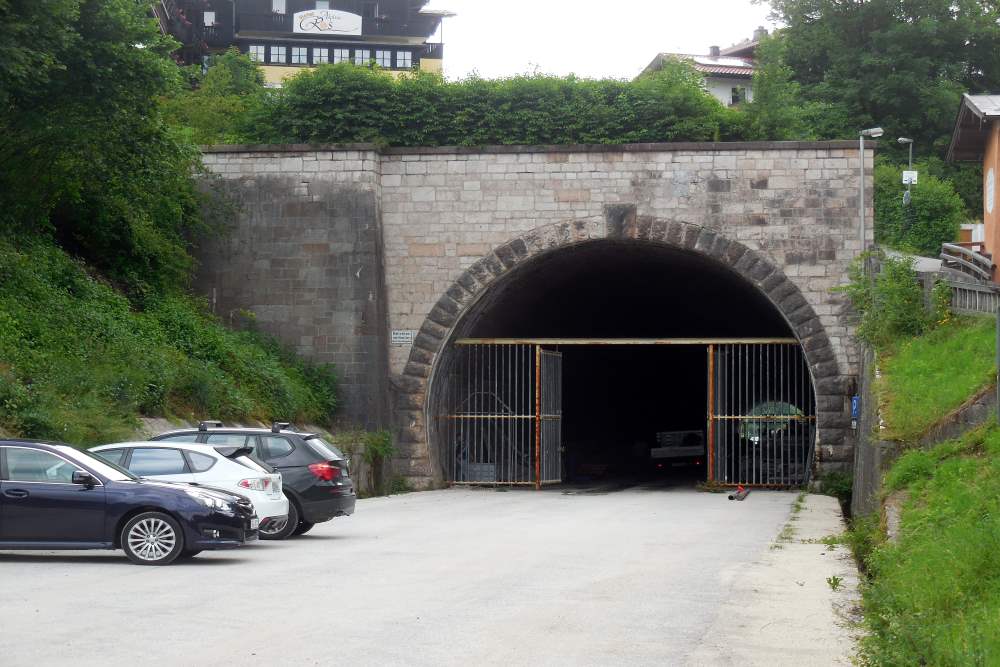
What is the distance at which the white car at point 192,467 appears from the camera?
14.3 m

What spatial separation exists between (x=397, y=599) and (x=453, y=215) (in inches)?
693

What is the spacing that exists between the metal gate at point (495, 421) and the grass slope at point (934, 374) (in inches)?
356

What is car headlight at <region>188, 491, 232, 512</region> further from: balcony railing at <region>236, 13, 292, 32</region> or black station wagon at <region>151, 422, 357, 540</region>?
balcony railing at <region>236, 13, 292, 32</region>

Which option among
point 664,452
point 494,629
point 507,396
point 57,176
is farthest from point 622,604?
point 664,452

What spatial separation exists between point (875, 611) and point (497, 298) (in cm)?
1990

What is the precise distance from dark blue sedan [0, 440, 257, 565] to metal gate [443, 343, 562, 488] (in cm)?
1583

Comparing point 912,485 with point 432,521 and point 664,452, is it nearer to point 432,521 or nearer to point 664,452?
point 432,521

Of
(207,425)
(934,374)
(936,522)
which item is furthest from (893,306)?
(936,522)

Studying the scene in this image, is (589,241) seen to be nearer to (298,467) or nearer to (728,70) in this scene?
(298,467)

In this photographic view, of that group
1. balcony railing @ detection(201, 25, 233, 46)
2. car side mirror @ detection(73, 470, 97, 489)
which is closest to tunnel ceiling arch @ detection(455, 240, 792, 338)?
car side mirror @ detection(73, 470, 97, 489)

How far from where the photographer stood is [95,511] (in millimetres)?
12359

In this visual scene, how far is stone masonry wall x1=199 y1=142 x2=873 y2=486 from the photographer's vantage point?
26422 millimetres

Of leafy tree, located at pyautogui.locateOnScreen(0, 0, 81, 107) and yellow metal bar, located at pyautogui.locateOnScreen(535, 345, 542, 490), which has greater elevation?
leafy tree, located at pyautogui.locateOnScreen(0, 0, 81, 107)

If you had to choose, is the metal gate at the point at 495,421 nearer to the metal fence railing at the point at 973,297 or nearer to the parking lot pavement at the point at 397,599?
the metal fence railing at the point at 973,297
